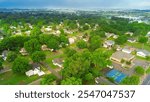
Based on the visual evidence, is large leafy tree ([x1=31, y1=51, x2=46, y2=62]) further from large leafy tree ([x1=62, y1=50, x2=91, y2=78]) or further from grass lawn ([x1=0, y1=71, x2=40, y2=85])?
large leafy tree ([x1=62, y1=50, x2=91, y2=78])

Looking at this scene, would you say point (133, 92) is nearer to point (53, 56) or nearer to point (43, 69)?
point (43, 69)

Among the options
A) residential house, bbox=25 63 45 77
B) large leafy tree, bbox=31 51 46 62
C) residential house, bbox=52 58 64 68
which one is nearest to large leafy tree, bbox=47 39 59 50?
residential house, bbox=52 58 64 68

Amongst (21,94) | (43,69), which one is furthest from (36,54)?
(21,94)

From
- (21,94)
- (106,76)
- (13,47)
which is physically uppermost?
(21,94)

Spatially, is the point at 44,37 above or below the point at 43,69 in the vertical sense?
above

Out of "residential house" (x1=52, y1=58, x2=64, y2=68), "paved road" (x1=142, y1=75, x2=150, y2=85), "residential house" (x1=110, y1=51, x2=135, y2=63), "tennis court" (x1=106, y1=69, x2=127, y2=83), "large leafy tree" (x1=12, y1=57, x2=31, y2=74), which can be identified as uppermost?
"large leafy tree" (x1=12, y1=57, x2=31, y2=74)

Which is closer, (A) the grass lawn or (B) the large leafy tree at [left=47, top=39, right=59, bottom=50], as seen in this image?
(A) the grass lawn

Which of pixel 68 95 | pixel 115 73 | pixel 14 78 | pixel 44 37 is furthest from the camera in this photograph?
pixel 44 37
